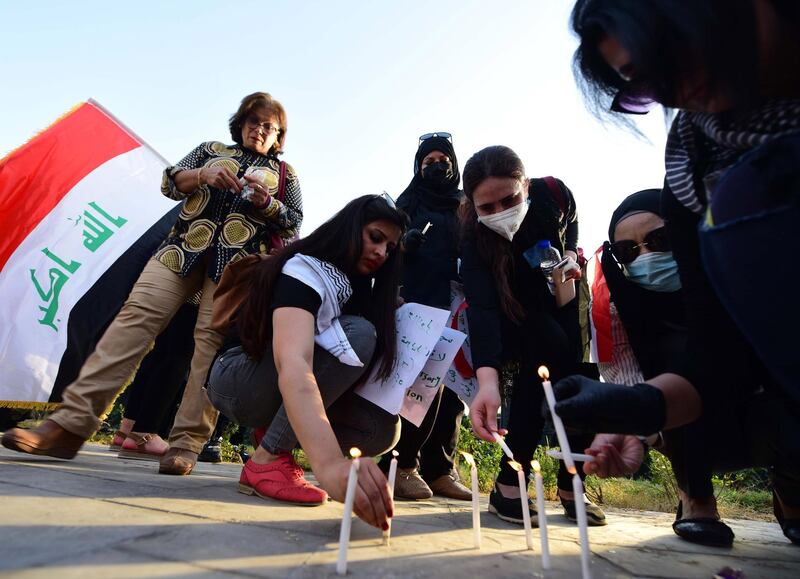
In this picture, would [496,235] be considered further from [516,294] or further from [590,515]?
[590,515]

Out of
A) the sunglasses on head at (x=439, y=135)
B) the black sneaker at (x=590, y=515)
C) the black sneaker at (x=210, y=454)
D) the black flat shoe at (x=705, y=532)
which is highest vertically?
the sunglasses on head at (x=439, y=135)

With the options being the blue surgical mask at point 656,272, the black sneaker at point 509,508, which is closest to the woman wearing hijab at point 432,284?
the black sneaker at point 509,508

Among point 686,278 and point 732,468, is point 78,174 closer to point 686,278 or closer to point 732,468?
point 686,278

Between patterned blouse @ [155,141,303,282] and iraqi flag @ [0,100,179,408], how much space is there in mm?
951

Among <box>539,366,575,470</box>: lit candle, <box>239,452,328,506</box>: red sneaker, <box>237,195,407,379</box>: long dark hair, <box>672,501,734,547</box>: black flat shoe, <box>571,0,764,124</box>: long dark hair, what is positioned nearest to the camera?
<box>571,0,764,124</box>: long dark hair

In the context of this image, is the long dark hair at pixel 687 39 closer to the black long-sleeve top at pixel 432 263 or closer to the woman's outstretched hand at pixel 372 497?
the woman's outstretched hand at pixel 372 497

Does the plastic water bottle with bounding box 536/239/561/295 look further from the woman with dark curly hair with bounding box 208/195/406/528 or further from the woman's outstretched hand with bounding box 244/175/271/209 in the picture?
the woman's outstretched hand with bounding box 244/175/271/209

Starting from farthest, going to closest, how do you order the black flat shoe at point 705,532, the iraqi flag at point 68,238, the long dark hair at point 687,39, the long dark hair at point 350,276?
the iraqi flag at point 68,238
the long dark hair at point 350,276
the black flat shoe at point 705,532
the long dark hair at point 687,39

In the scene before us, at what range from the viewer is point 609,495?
3.99 meters

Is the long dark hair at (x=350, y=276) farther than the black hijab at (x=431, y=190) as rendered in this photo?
No

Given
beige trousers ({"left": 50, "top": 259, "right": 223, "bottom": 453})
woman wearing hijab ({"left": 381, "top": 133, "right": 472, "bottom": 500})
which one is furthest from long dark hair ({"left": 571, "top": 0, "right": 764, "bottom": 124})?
beige trousers ({"left": 50, "top": 259, "right": 223, "bottom": 453})

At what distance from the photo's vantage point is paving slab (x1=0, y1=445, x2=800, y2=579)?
108cm

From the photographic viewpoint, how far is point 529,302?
2559 mm

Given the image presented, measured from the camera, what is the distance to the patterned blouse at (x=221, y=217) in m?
2.85
